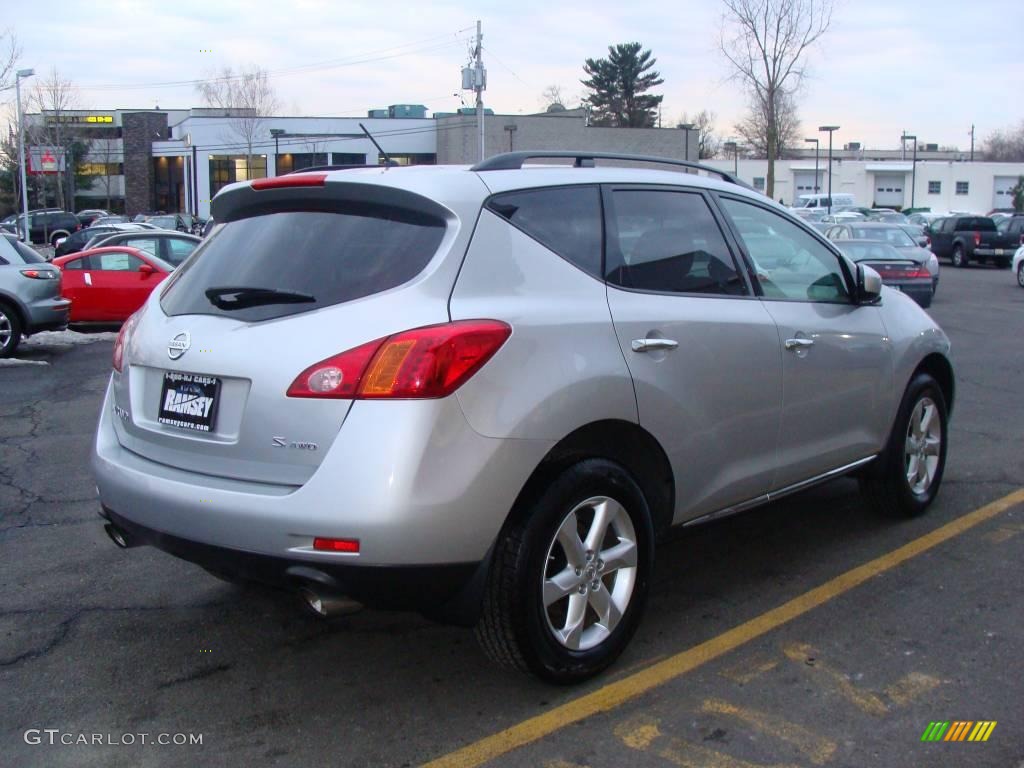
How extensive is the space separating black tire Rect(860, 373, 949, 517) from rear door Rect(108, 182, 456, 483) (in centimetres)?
304

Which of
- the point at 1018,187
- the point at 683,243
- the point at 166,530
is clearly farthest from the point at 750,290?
the point at 1018,187

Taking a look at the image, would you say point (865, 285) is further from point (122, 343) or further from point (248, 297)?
point (122, 343)

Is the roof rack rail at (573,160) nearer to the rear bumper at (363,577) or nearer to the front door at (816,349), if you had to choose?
the front door at (816,349)

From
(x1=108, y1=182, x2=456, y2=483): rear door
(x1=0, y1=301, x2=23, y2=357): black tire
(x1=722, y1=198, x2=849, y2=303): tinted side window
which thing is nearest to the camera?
(x1=108, y1=182, x2=456, y2=483): rear door

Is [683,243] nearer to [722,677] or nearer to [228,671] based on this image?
[722,677]

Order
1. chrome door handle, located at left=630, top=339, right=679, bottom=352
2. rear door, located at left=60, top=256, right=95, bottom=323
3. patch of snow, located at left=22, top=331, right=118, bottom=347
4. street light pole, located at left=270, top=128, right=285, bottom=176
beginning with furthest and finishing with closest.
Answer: street light pole, located at left=270, top=128, right=285, bottom=176 → rear door, located at left=60, top=256, right=95, bottom=323 → patch of snow, located at left=22, top=331, right=118, bottom=347 → chrome door handle, located at left=630, top=339, right=679, bottom=352

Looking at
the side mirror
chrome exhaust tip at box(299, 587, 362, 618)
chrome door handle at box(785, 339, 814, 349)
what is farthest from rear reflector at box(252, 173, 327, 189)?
the side mirror

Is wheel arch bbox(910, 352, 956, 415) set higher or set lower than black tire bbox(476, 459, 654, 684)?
higher

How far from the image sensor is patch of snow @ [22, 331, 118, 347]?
14.9 metres

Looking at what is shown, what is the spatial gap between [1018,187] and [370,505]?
83360mm

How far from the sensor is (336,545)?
3184 mm

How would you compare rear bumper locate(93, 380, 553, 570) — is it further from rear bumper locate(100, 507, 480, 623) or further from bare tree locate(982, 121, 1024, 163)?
bare tree locate(982, 121, 1024, 163)

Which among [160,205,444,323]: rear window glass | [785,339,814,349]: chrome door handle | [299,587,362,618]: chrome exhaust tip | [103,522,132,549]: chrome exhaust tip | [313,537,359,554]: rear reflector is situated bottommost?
[299,587,362,618]: chrome exhaust tip

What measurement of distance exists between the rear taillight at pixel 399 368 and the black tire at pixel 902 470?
118 inches
